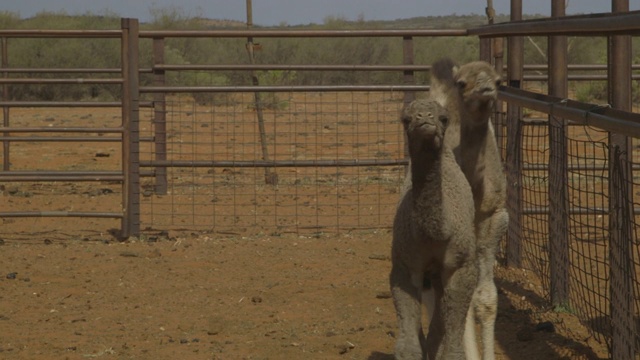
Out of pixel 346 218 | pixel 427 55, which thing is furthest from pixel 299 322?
pixel 427 55

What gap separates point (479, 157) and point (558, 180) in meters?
1.49

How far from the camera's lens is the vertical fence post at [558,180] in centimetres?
690

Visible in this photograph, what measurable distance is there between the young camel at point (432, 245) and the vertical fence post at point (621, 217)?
0.77 meters

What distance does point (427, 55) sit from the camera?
119ft

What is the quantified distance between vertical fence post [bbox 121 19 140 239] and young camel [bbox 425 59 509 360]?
16.8ft

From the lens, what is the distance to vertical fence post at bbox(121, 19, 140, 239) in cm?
1021

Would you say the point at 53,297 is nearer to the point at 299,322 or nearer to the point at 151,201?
the point at 299,322

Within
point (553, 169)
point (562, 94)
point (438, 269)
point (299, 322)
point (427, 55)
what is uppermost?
point (427, 55)

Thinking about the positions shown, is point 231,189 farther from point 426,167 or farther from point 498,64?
point 426,167

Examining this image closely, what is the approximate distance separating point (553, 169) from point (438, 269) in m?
2.55

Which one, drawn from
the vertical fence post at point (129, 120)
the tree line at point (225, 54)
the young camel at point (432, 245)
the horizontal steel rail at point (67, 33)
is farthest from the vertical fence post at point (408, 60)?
the tree line at point (225, 54)

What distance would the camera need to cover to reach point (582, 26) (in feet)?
15.2

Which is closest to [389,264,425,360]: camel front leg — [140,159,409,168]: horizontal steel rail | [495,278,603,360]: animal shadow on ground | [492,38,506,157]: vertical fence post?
[495,278,603,360]: animal shadow on ground

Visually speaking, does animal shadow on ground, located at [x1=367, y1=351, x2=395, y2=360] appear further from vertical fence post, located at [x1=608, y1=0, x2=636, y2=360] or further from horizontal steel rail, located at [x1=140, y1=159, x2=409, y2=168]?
horizontal steel rail, located at [x1=140, y1=159, x2=409, y2=168]
